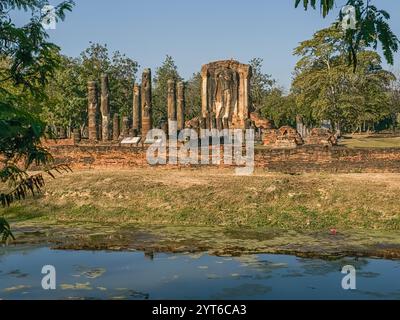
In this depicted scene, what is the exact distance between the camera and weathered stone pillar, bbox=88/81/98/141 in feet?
100

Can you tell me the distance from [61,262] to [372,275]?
5.72 m

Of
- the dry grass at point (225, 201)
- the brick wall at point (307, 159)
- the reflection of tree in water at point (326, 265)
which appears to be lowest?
the reflection of tree in water at point (326, 265)

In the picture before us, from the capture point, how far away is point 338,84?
39.4 m

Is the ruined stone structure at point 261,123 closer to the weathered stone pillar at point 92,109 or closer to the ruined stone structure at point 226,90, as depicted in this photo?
the ruined stone structure at point 226,90

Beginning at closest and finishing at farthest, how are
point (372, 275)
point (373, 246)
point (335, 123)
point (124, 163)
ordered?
point (372, 275) < point (373, 246) < point (124, 163) < point (335, 123)

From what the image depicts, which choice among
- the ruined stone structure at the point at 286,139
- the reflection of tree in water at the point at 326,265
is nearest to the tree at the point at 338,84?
the ruined stone structure at the point at 286,139

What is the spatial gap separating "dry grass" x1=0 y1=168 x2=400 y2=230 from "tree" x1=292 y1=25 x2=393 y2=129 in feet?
70.2

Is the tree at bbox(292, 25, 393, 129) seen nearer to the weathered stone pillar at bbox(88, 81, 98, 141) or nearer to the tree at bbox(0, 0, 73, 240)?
the weathered stone pillar at bbox(88, 81, 98, 141)

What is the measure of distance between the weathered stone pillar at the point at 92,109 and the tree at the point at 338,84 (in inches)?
618

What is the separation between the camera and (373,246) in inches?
475

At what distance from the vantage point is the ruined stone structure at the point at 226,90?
3794 cm

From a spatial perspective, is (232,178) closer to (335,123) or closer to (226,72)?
(226,72)

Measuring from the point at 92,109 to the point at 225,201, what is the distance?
16731mm

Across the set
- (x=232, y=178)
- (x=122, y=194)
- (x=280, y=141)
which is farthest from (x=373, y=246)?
(x=280, y=141)
